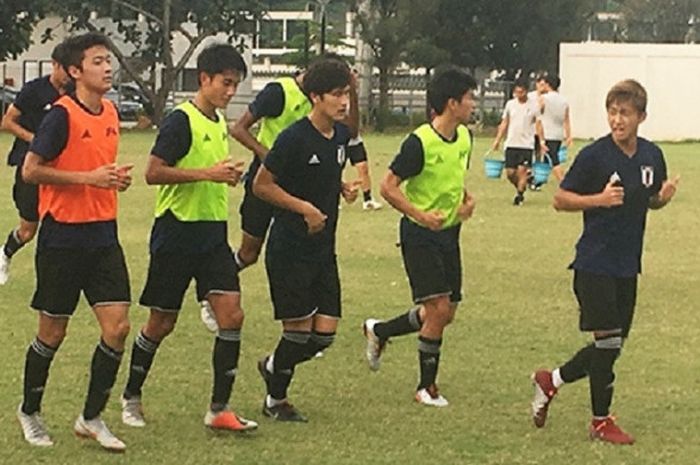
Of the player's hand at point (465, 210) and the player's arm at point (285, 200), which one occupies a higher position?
the player's arm at point (285, 200)

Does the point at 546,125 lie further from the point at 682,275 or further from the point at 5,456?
the point at 5,456

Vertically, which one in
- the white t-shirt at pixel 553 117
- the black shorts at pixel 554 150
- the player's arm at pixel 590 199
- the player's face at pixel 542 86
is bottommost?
the black shorts at pixel 554 150

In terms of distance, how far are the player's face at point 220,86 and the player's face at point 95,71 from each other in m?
0.57

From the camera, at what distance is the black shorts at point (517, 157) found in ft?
76.2

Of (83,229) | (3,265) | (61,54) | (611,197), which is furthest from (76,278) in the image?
(3,265)

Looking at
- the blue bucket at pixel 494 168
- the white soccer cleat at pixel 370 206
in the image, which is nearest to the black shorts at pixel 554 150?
the white soccer cleat at pixel 370 206

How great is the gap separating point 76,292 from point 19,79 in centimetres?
5741

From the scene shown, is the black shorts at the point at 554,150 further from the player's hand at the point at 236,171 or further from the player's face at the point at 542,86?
the player's hand at the point at 236,171

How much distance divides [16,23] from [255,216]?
43.4m

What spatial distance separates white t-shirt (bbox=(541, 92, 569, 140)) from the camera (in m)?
Result: 24.1

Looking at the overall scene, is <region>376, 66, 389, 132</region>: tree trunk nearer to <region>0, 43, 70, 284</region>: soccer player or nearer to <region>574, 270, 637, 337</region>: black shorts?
<region>0, 43, 70, 284</region>: soccer player

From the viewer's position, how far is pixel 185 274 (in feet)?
27.5

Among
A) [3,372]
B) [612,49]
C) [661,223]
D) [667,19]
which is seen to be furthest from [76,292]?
[667,19]

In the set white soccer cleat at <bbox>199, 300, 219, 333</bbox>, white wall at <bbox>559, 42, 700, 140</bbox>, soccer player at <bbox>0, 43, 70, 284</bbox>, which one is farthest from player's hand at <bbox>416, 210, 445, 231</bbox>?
white wall at <bbox>559, 42, 700, 140</bbox>
